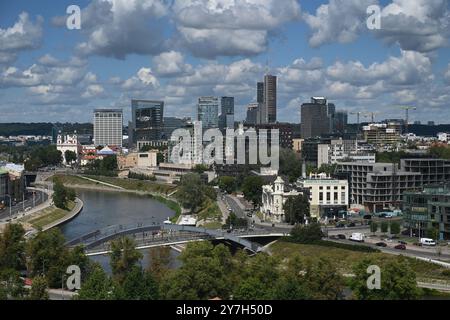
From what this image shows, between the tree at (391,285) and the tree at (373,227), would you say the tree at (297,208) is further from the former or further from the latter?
the tree at (391,285)

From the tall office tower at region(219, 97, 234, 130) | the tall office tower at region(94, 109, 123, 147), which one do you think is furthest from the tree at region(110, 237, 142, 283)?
the tall office tower at region(94, 109, 123, 147)

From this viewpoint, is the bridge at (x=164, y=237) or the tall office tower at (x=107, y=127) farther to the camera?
the tall office tower at (x=107, y=127)

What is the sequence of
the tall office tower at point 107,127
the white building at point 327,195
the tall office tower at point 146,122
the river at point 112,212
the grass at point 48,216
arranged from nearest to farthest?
the white building at point 327,195, the grass at point 48,216, the river at point 112,212, the tall office tower at point 146,122, the tall office tower at point 107,127

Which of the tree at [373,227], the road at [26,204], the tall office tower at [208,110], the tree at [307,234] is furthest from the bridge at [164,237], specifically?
the tall office tower at [208,110]

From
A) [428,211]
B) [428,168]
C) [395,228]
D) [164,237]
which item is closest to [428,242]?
[428,211]

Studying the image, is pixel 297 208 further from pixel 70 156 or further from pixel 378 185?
pixel 70 156

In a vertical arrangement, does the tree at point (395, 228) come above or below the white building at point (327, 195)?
below
